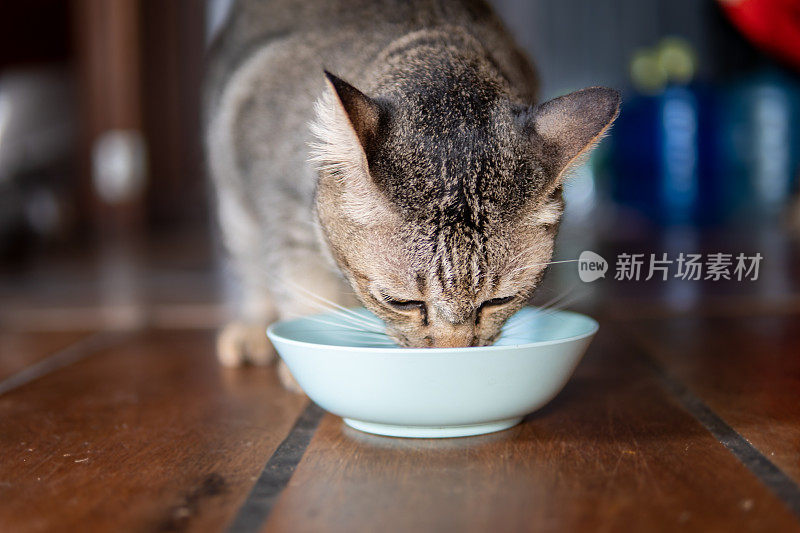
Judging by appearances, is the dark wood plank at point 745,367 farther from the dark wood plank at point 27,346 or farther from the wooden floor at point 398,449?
the dark wood plank at point 27,346

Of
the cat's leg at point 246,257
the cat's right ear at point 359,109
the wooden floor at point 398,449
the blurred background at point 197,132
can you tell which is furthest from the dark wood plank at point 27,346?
the cat's right ear at point 359,109

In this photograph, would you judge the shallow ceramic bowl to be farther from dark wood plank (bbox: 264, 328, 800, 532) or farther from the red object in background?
the red object in background

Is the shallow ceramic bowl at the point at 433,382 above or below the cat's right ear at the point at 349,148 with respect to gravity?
below

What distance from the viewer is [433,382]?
0.90 metres

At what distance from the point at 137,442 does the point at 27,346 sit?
0.79 m

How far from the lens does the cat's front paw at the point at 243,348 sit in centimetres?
149

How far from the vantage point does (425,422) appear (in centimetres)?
94

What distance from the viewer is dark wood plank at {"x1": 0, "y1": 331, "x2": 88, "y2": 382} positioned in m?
1.49

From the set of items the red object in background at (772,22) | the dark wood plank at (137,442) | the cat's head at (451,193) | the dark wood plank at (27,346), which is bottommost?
the dark wood plank at (27,346)

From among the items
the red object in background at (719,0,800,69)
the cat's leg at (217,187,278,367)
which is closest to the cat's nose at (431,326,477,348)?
the cat's leg at (217,187,278,367)

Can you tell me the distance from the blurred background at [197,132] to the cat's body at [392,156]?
3.31 feet

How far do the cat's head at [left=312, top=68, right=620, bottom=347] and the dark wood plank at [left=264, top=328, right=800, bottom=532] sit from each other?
0.56 feet

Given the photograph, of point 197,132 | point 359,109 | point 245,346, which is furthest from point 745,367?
point 197,132

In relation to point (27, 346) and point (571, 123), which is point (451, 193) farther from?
point (27, 346)
